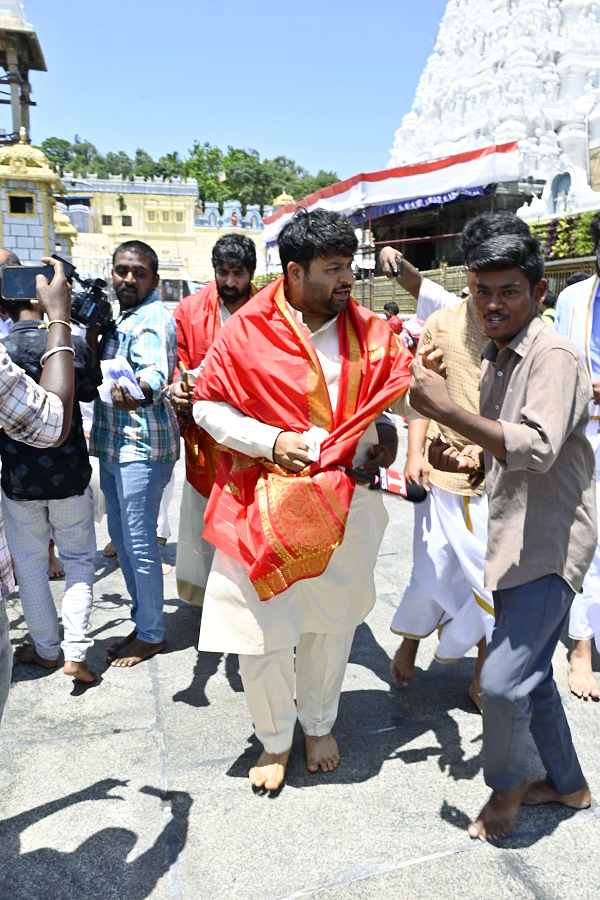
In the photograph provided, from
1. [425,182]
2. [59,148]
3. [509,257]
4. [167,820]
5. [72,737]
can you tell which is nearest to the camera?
Answer: [509,257]

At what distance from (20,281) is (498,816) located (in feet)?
7.26

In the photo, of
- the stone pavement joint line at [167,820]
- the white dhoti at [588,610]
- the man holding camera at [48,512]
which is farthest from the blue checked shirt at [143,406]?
the white dhoti at [588,610]

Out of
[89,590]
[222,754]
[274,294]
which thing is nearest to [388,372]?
[274,294]

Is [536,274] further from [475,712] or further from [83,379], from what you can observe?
[83,379]

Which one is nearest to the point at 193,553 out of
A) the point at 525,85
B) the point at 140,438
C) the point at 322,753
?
the point at 140,438

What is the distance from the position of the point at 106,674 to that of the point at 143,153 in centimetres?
9121

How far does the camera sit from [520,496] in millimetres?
2055

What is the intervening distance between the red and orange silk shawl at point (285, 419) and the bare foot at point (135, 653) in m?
1.22

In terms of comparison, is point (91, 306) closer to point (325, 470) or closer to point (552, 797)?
point (325, 470)

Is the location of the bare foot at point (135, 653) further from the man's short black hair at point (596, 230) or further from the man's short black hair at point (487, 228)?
the man's short black hair at point (596, 230)

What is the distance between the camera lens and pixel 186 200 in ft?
185

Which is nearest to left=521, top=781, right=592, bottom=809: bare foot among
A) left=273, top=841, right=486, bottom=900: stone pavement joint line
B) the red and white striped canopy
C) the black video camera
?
left=273, top=841, right=486, bottom=900: stone pavement joint line

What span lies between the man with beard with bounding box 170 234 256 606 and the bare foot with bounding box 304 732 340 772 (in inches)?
50.3

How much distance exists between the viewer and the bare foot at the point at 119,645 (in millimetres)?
3426
